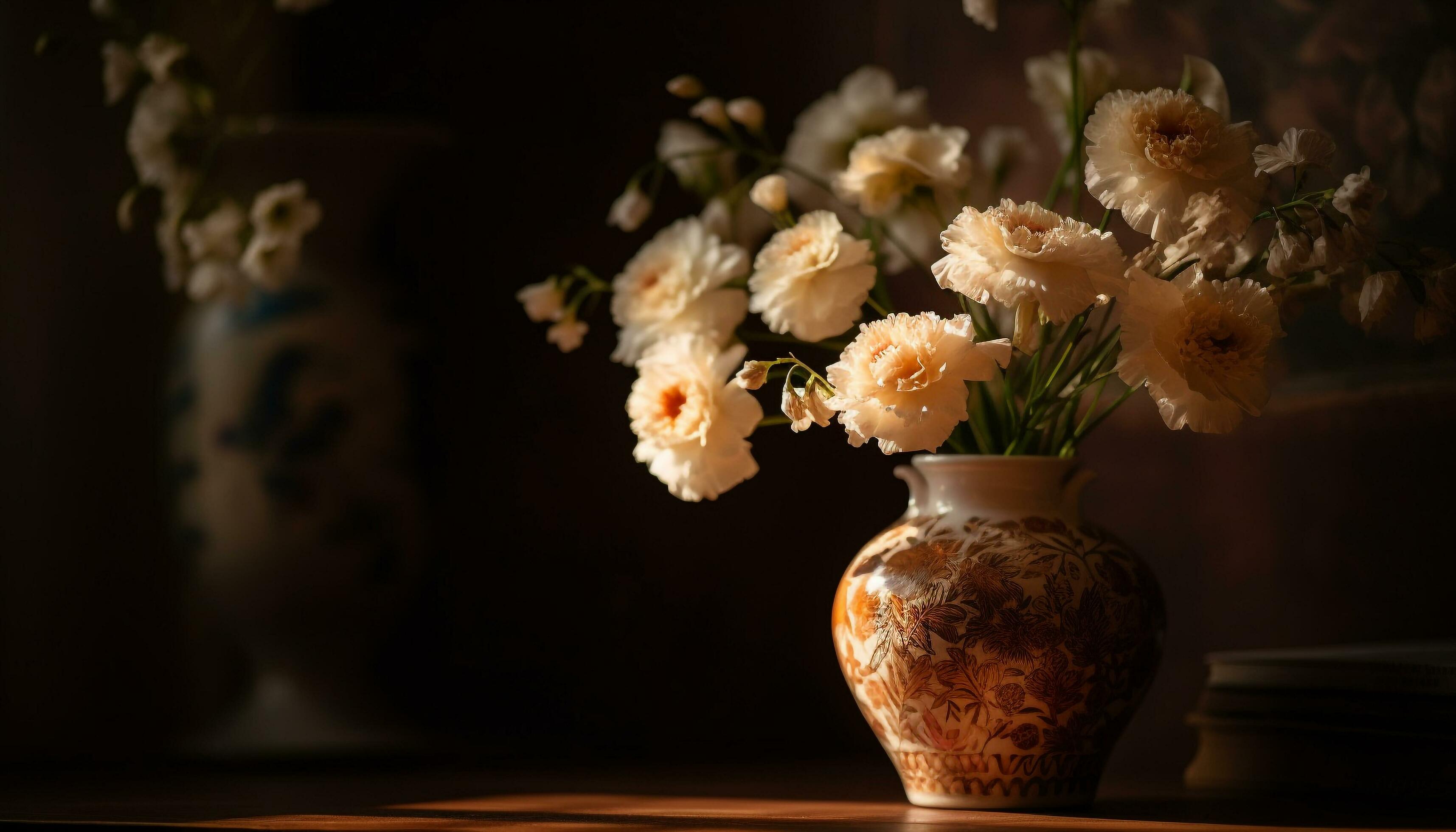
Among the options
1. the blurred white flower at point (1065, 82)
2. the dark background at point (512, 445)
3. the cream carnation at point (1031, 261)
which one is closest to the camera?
the cream carnation at point (1031, 261)

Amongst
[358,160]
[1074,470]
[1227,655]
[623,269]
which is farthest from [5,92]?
[1227,655]

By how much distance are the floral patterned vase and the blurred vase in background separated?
0.48 meters

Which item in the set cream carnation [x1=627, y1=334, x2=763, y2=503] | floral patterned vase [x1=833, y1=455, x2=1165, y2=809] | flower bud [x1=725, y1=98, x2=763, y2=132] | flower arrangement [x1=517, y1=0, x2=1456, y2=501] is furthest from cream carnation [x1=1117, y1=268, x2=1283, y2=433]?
flower bud [x1=725, y1=98, x2=763, y2=132]

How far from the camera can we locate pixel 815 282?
881 millimetres

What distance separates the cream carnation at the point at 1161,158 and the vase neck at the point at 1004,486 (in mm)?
154

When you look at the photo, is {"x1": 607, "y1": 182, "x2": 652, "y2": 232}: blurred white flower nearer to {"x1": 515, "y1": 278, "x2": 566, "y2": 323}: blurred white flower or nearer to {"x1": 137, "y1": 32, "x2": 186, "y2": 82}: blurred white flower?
{"x1": 515, "y1": 278, "x2": 566, "y2": 323}: blurred white flower

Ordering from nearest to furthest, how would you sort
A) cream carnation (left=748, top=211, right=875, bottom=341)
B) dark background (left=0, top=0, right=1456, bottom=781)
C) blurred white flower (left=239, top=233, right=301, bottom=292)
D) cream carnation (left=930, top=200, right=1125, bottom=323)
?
cream carnation (left=930, top=200, right=1125, bottom=323) → cream carnation (left=748, top=211, right=875, bottom=341) → blurred white flower (left=239, top=233, right=301, bottom=292) → dark background (left=0, top=0, right=1456, bottom=781)

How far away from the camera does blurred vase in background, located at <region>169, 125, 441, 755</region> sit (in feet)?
3.92

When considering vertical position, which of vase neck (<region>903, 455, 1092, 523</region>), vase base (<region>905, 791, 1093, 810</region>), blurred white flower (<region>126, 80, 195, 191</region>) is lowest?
vase base (<region>905, 791, 1093, 810</region>)

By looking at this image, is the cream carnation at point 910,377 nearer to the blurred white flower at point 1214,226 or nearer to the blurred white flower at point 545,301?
the blurred white flower at point 1214,226

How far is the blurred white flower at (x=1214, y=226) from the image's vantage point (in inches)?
31.3

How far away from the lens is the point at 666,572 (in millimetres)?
1384

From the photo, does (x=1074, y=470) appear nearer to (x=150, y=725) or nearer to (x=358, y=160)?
(x=358, y=160)

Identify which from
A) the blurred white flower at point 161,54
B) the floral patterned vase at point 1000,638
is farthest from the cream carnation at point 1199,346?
the blurred white flower at point 161,54
